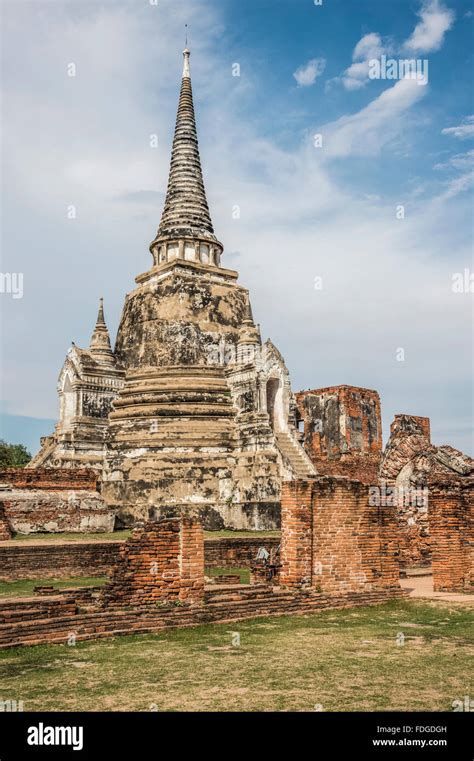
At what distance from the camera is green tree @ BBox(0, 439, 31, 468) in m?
46.8

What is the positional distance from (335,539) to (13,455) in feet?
135

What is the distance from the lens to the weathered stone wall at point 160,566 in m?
9.80

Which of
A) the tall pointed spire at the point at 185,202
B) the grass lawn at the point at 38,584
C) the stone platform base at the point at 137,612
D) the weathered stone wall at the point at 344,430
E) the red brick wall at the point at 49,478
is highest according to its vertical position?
the tall pointed spire at the point at 185,202

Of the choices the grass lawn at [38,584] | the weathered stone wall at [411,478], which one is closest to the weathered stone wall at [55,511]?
the grass lawn at [38,584]

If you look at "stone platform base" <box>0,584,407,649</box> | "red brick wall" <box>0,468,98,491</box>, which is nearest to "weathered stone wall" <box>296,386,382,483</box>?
"red brick wall" <box>0,468,98,491</box>

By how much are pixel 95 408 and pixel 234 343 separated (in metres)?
5.53

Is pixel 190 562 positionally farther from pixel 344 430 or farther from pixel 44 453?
pixel 344 430

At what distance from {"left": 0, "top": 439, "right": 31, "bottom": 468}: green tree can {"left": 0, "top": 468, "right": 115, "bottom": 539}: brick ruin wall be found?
936 inches

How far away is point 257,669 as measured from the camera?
700 centimetres

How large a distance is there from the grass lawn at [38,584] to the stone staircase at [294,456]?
27.5ft

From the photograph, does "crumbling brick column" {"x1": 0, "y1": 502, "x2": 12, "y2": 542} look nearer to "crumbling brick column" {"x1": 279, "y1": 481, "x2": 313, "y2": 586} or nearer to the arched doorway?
the arched doorway

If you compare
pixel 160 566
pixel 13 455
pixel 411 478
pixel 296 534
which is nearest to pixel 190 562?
pixel 160 566

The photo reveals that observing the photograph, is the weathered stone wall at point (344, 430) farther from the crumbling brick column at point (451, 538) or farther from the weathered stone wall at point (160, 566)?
the weathered stone wall at point (160, 566)

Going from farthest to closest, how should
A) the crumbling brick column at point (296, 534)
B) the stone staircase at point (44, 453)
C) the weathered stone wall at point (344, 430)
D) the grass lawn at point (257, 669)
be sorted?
the weathered stone wall at point (344, 430) < the stone staircase at point (44, 453) < the crumbling brick column at point (296, 534) < the grass lawn at point (257, 669)
